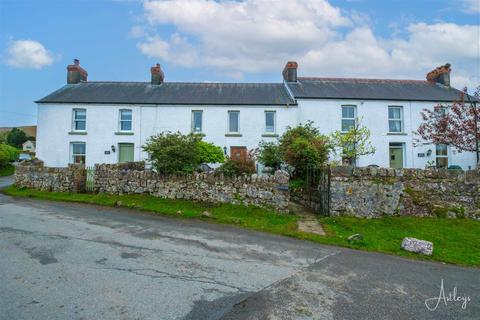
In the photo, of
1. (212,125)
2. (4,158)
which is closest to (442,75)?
(212,125)

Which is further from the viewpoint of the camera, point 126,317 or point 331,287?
point 331,287

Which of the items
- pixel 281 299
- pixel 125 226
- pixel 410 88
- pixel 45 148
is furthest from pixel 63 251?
pixel 410 88

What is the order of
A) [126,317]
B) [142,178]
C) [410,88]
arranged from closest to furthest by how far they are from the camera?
1. [126,317]
2. [142,178]
3. [410,88]

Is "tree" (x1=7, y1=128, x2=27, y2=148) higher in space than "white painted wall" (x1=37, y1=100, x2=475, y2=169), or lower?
higher

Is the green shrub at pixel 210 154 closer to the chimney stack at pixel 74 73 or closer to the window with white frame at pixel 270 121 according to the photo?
the window with white frame at pixel 270 121

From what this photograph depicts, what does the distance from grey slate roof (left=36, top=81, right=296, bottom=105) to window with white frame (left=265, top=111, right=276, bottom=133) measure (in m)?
0.80

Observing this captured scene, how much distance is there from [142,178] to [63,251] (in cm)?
668

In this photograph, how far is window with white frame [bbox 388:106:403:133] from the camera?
810 inches

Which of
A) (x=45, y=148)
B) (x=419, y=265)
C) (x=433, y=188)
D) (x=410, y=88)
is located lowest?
(x=419, y=265)

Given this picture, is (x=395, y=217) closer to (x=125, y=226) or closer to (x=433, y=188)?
(x=433, y=188)

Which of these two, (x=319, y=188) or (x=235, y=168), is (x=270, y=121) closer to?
(x=235, y=168)

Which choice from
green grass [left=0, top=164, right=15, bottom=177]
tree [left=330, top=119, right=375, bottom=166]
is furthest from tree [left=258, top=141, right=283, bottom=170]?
green grass [left=0, top=164, right=15, bottom=177]

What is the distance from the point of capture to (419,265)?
575 centimetres

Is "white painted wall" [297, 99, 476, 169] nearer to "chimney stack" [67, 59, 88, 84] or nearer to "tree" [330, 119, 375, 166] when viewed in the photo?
"tree" [330, 119, 375, 166]
